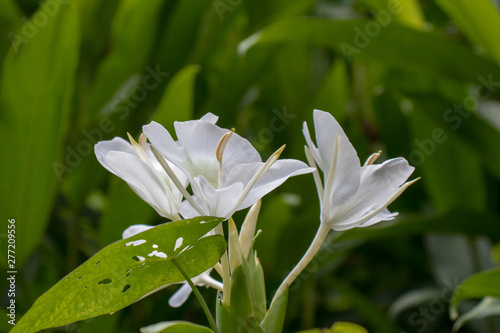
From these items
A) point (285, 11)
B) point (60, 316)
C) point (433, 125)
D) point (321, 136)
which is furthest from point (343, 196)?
point (285, 11)

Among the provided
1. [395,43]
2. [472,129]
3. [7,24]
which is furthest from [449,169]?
[7,24]

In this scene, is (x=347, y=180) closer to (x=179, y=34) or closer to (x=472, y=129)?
(x=472, y=129)

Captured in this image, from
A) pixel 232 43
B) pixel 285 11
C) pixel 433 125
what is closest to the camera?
pixel 433 125

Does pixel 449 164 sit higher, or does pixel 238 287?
pixel 238 287

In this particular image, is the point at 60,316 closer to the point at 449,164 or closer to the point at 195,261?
the point at 195,261
